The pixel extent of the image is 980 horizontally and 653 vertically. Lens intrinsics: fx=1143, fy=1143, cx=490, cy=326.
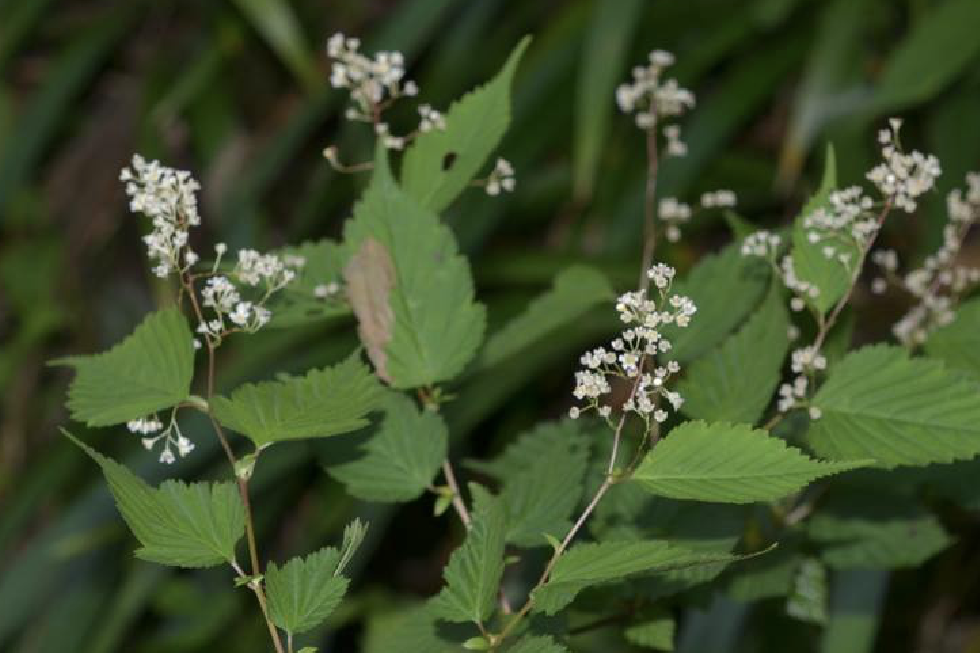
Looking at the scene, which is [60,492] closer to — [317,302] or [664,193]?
[664,193]

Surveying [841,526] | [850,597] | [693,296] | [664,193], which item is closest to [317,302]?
[693,296]

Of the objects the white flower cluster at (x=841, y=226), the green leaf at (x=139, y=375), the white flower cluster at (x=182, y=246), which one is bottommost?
the white flower cluster at (x=841, y=226)

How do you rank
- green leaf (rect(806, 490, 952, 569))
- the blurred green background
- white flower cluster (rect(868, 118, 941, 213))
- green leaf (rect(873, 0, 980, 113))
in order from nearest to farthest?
white flower cluster (rect(868, 118, 941, 213)) → green leaf (rect(806, 490, 952, 569)) → green leaf (rect(873, 0, 980, 113)) → the blurred green background

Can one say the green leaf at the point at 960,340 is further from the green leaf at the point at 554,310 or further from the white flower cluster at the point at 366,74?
the white flower cluster at the point at 366,74

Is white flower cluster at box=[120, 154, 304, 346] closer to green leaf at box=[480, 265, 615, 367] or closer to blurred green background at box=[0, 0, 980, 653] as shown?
green leaf at box=[480, 265, 615, 367]

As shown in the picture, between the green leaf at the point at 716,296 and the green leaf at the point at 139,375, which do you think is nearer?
the green leaf at the point at 139,375

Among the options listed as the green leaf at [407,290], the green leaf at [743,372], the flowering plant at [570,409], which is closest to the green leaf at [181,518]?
the flowering plant at [570,409]

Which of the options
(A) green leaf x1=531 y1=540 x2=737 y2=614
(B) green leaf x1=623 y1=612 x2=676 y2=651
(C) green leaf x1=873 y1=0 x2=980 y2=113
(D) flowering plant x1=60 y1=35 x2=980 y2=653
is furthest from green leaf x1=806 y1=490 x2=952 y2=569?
(C) green leaf x1=873 y1=0 x2=980 y2=113
